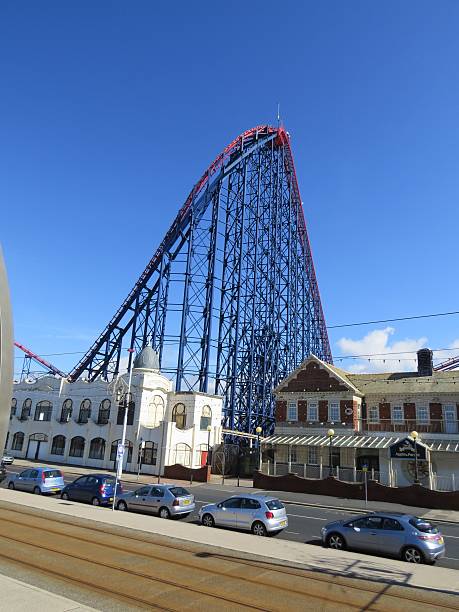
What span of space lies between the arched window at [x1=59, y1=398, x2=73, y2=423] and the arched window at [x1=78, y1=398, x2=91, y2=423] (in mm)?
1463

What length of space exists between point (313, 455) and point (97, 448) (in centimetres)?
1985

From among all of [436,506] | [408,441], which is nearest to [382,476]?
[408,441]

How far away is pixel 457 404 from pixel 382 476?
7.57m

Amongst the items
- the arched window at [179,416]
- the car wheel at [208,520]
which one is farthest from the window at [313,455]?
the car wheel at [208,520]

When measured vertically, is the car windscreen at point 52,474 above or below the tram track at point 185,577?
above

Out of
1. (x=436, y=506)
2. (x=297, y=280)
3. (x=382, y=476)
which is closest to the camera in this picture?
(x=436, y=506)

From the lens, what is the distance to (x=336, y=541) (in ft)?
48.5

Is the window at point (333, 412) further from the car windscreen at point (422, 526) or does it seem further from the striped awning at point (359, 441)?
the car windscreen at point (422, 526)

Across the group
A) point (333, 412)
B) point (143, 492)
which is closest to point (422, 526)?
point (143, 492)

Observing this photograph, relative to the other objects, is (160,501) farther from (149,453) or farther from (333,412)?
(333,412)

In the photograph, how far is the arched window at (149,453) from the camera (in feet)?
131

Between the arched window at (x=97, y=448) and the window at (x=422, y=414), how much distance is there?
27100 mm

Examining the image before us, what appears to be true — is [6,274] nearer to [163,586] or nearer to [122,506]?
[163,586]

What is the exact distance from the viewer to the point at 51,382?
162 ft
